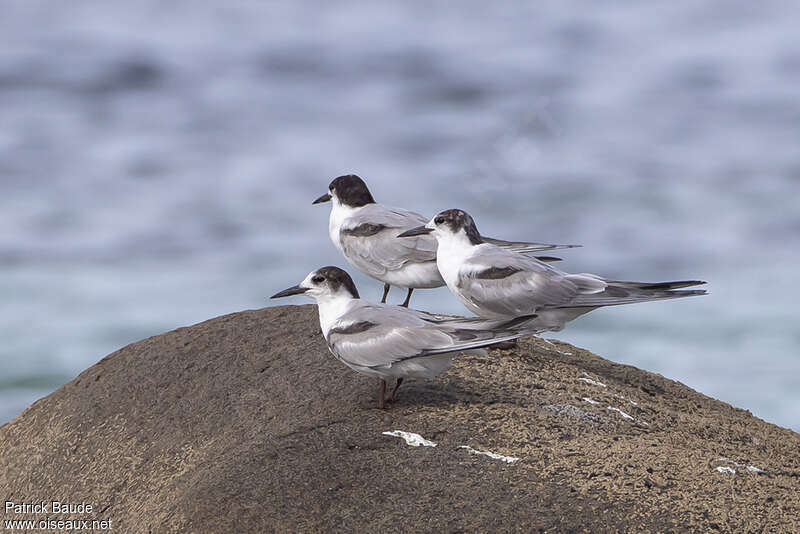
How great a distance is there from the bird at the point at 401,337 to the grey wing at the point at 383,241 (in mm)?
1336

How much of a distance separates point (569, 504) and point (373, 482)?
1.17 metres

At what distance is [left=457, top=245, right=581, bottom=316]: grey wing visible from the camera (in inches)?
300

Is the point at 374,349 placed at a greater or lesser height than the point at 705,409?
greater

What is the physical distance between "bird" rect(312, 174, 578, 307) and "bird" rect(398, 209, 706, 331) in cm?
39

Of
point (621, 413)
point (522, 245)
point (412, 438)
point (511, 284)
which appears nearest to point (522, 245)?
point (522, 245)

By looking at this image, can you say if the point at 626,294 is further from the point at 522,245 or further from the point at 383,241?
the point at 383,241

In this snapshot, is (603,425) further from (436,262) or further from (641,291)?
(436,262)

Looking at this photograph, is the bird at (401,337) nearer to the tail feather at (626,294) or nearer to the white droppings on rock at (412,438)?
the white droppings on rock at (412,438)

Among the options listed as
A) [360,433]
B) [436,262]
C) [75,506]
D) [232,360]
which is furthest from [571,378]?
[75,506]

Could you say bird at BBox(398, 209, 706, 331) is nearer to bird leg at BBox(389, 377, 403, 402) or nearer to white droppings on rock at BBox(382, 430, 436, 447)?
bird leg at BBox(389, 377, 403, 402)

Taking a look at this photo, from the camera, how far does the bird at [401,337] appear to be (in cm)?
655

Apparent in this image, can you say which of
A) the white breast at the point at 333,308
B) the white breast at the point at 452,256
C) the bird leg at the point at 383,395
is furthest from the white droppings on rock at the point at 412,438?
the white breast at the point at 452,256

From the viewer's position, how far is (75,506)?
7.21 metres

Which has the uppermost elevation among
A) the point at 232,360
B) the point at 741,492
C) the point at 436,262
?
the point at 436,262
